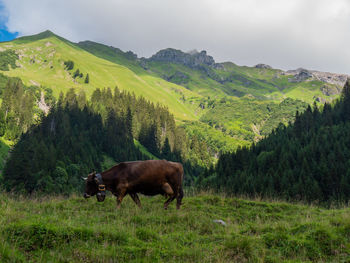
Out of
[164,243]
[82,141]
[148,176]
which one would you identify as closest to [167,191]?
[148,176]

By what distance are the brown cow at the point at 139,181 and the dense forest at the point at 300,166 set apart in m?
36.4

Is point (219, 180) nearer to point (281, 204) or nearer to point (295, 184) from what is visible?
point (295, 184)

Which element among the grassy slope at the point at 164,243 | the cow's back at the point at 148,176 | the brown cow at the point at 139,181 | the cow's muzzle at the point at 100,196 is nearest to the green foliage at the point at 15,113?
the brown cow at the point at 139,181

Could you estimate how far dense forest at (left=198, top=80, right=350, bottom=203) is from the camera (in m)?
64.4

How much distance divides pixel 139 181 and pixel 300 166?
261 feet

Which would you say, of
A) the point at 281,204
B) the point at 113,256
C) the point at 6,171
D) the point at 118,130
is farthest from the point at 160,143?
the point at 113,256

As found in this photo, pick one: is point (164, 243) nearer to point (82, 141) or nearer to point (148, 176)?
point (148, 176)

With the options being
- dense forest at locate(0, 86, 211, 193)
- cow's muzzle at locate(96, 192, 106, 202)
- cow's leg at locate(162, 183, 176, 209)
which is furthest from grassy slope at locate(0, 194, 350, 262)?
dense forest at locate(0, 86, 211, 193)

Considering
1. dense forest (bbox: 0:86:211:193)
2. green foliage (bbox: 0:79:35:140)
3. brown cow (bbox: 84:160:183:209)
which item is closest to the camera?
brown cow (bbox: 84:160:183:209)

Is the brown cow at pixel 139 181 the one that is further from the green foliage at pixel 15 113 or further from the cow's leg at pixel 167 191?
the green foliage at pixel 15 113

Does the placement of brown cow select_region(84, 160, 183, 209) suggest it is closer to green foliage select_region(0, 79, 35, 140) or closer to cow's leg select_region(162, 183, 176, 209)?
cow's leg select_region(162, 183, 176, 209)

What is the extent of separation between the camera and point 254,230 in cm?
898

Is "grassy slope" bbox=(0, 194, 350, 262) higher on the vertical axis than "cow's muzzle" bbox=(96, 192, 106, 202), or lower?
higher

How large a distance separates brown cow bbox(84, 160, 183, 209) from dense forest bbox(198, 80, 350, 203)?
3635 cm
